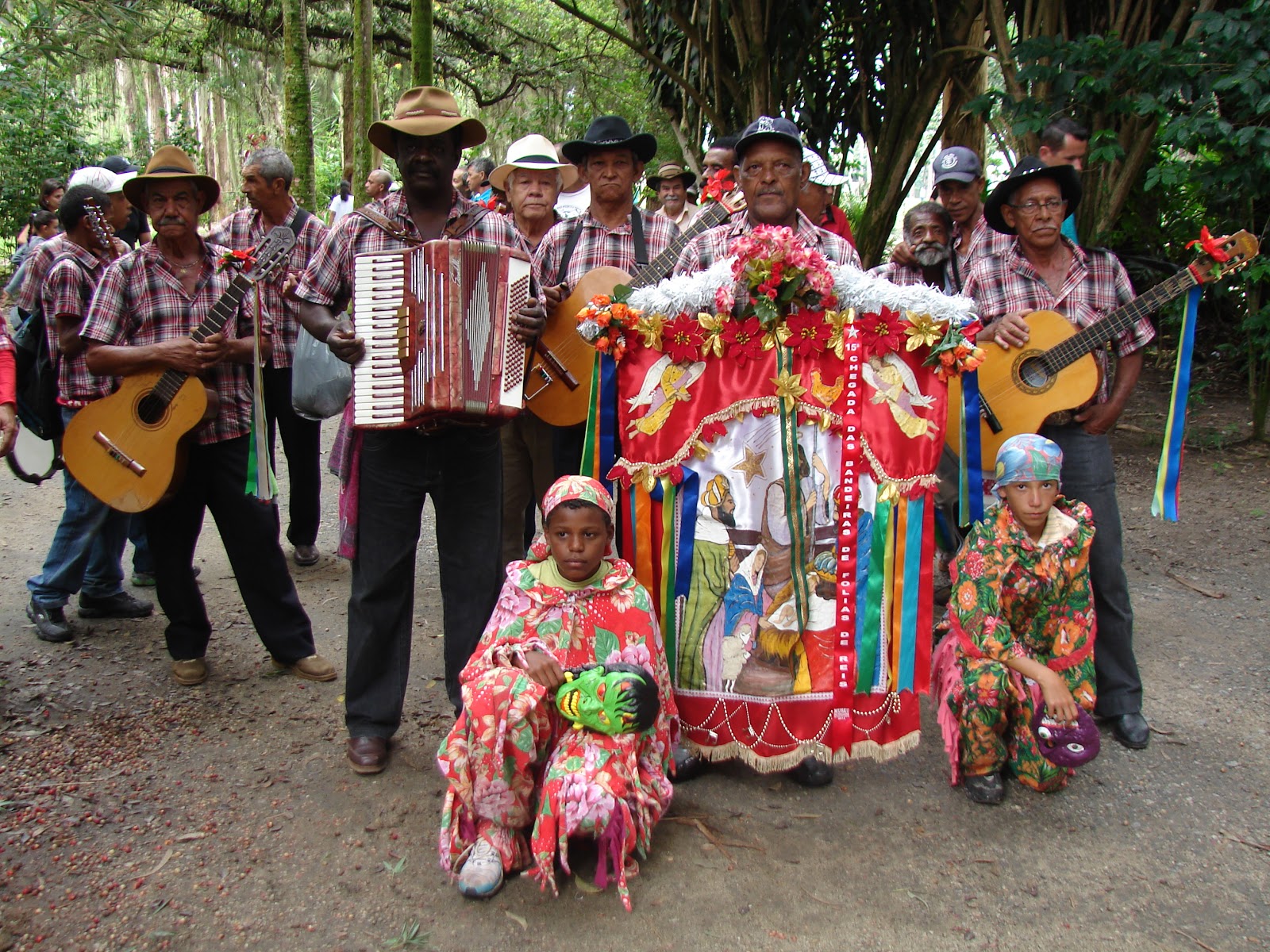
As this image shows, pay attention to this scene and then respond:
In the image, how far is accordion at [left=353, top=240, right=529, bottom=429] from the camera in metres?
3.40

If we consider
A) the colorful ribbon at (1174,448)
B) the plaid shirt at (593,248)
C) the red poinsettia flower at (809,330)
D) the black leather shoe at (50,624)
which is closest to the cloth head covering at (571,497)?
the red poinsettia flower at (809,330)

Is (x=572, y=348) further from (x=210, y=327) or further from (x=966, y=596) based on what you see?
(x=966, y=596)

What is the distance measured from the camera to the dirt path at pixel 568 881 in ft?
9.67

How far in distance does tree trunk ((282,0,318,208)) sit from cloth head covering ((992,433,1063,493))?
972cm

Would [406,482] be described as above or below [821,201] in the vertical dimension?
below

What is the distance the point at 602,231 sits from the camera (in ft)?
16.2

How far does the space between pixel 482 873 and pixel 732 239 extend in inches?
92.9

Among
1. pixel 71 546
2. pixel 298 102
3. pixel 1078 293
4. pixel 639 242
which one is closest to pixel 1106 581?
pixel 1078 293

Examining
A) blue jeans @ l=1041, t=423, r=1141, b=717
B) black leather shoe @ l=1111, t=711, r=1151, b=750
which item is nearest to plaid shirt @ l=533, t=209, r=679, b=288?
blue jeans @ l=1041, t=423, r=1141, b=717

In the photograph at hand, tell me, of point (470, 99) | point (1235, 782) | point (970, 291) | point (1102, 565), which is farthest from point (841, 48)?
point (470, 99)

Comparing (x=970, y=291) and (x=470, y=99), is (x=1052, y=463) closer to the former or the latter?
(x=970, y=291)

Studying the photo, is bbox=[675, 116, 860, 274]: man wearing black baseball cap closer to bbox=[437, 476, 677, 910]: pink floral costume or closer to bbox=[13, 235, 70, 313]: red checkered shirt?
bbox=[437, 476, 677, 910]: pink floral costume

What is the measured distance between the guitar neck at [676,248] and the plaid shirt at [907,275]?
92 centimetres

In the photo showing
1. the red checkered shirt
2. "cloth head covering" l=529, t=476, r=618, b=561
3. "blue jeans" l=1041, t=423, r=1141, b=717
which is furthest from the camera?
the red checkered shirt
